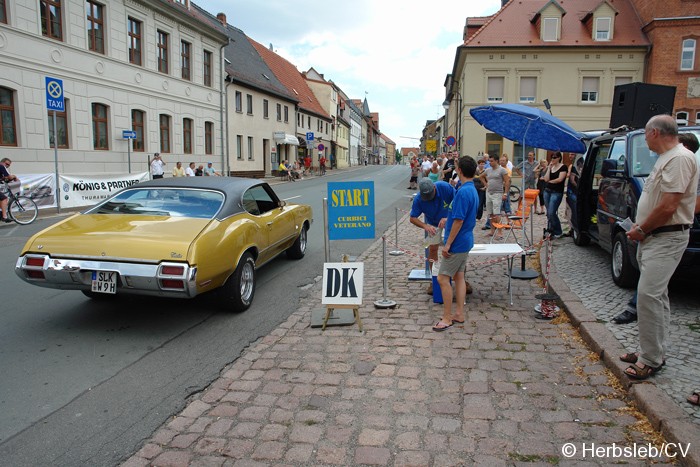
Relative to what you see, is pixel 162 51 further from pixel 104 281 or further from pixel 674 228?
pixel 674 228

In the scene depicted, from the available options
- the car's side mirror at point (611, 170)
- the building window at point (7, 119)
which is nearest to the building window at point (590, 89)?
the car's side mirror at point (611, 170)

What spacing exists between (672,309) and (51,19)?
21.7 metres

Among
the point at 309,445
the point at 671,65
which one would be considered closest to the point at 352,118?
the point at 671,65

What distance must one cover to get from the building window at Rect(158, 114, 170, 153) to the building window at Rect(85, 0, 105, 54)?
477 cm

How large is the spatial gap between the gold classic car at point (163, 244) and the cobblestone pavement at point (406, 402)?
2.89 feet

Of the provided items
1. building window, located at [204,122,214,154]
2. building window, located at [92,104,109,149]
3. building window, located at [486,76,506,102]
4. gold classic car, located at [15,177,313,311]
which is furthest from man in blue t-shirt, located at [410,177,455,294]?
building window, located at [486,76,506,102]

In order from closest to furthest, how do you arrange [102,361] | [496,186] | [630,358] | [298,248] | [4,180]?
1. [630,358]
2. [102,361]
3. [298,248]
4. [496,186]
5. [4,180]

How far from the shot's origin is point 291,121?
46125mm

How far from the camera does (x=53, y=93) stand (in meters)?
14.5

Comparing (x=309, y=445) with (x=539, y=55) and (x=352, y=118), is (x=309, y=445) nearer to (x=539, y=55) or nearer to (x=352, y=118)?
(x=539, y=55)

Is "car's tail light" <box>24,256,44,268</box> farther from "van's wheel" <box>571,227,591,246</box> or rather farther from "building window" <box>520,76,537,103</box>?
"building window" <box>520,76,537,103</box>

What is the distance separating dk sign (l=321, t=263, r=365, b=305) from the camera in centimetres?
529

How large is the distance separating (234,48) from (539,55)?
22217mm

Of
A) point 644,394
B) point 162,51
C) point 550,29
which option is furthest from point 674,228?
point 550,29
